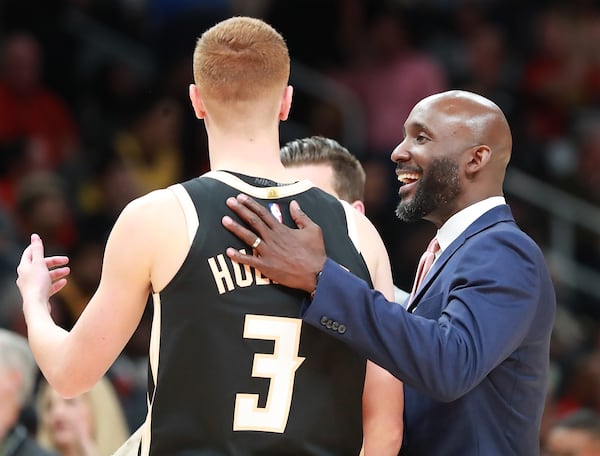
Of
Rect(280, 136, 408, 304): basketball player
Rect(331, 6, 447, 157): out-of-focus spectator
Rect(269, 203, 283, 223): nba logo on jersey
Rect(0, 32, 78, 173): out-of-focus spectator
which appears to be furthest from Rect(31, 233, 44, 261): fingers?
Rect(331, 6, 447, 157): out-of-focus spectator

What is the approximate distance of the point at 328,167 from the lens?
185 inches

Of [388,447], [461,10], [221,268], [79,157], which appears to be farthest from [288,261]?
[461,10]

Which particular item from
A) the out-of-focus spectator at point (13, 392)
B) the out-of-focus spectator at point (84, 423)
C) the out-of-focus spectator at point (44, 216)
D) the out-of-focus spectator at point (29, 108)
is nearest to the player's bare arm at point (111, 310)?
the out-of-focus spectator at point (13, 392)

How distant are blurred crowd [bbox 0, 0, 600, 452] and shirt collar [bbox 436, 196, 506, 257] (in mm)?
3960

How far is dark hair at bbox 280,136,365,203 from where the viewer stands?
186 inches

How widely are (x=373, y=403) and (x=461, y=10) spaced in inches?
343

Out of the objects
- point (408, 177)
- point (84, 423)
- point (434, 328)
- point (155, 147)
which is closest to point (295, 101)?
point (155, 147)

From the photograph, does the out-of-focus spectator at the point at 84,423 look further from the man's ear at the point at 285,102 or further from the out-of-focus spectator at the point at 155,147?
the out-of-focus spectator at the point at 155,147

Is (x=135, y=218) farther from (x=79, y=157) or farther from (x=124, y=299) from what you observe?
(x=79, y=157)

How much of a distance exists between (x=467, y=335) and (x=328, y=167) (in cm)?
161

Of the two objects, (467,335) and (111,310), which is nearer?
(111,310)

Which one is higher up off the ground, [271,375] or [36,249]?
[36,249]

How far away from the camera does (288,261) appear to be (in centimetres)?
313

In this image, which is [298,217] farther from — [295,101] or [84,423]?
[295,101]
